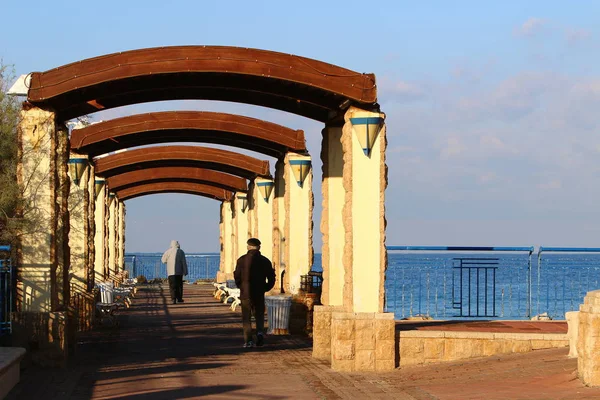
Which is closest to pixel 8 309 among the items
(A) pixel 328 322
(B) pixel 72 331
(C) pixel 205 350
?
(B) pixel 72 331

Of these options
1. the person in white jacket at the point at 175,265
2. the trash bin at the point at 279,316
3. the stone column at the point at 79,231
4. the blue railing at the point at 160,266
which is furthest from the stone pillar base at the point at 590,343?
the blue railing at the point at 160,266

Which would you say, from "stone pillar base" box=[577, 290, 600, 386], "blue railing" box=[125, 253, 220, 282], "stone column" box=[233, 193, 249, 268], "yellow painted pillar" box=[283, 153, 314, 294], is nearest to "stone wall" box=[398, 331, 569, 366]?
"stone pillar base" box=[577, 290, 600, 386]

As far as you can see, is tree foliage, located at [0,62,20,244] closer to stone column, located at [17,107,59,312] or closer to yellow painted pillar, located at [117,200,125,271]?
stone column, located at [17,107,59,312]

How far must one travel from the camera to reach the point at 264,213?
22.7m

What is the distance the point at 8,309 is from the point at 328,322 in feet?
13.7

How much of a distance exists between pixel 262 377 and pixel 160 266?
3695 cm

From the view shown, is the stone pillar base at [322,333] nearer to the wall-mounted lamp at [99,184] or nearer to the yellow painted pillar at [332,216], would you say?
the yellow painted pillar at [332,216]

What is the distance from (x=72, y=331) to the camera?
14.2 metres

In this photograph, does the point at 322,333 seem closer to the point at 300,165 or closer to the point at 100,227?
the point at 300,165

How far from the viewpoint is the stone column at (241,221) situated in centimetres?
2870

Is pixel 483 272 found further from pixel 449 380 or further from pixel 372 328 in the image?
pixel 449 380

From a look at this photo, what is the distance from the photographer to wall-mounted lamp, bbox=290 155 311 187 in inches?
697

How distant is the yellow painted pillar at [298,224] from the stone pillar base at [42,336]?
5.94 m

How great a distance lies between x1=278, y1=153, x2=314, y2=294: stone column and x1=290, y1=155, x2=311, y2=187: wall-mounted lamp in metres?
0.09
